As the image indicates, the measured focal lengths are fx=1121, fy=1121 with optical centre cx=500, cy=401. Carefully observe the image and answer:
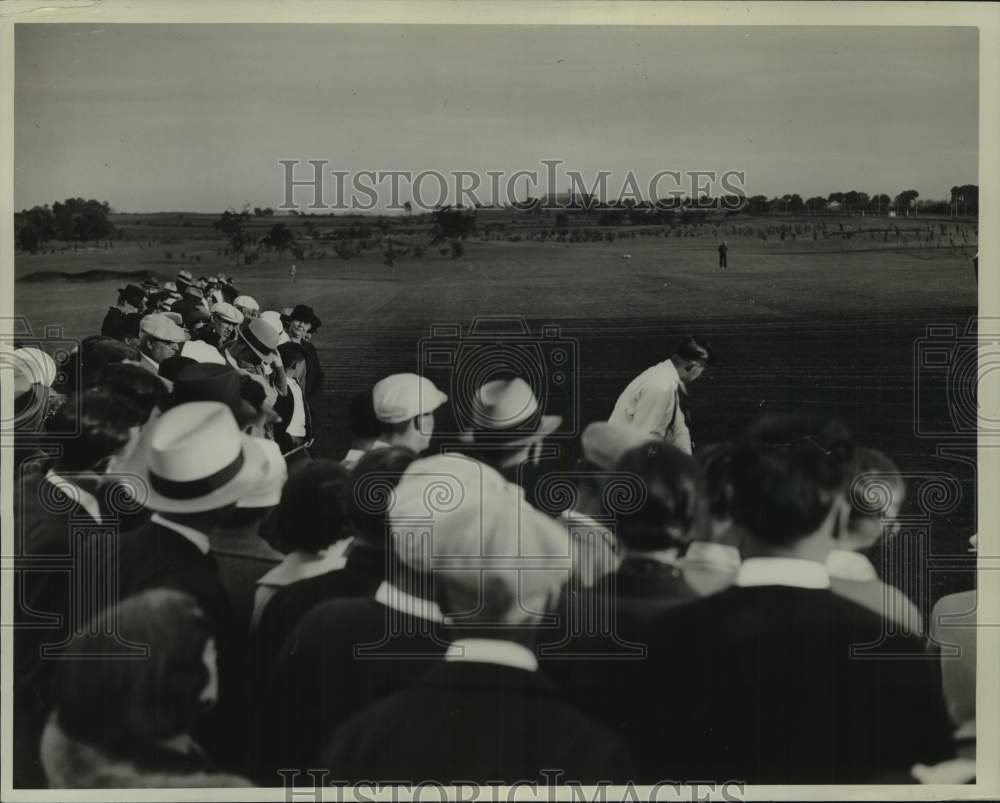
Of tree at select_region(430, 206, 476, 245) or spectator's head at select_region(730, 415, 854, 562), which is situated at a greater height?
tree at select_region(430, 206, 476, 245)

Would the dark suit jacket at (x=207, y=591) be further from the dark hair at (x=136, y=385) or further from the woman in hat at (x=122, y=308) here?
the woman in hat at (x=122, y=308)

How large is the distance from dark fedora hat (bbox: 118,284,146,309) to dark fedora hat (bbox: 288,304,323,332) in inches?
22.3

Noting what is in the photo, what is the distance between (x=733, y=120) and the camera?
Result: 14.1 feet

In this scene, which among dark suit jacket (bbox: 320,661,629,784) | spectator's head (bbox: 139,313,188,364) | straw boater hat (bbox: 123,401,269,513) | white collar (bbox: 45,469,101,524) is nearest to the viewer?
straw boater hat (bbox: 123,401,269,513)

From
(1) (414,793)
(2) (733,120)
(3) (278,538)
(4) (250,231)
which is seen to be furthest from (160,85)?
(1) (414,793)

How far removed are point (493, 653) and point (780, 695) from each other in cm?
110

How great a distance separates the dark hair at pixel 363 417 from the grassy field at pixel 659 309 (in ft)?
0.14

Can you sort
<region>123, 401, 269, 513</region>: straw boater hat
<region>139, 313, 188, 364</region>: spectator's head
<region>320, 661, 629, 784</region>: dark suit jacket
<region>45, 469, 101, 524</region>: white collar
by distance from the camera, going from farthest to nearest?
<region>139, 313, 188, 364</region>: spectator's head → <region>45, 469, 101, 524</region>: white collar → <region>320, 661, 629, 784</region>: dark suit jacket → <region>123, 401, 269, 513</region>: straw boater hat

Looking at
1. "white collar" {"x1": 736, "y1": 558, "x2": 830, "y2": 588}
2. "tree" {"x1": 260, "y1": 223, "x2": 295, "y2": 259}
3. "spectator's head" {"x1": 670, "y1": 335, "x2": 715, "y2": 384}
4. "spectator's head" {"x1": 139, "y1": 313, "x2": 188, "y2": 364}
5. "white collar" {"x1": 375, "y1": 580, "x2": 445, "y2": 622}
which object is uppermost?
"tree" {"x1": 260, "y1": 223, "x2": 295, "y2": 259}

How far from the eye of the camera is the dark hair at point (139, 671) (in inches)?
163

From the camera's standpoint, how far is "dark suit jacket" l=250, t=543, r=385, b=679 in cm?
412

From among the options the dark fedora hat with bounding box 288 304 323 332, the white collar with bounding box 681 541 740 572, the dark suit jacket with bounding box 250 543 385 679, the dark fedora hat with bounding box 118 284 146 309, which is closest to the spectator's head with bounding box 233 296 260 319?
the dark fedora hat with bounding box 288 304 323 332

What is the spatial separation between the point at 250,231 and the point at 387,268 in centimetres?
54

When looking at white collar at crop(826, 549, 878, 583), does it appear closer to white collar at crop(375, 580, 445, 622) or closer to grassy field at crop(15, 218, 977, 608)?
grassy field at crop(15, 218, 977, 608)
